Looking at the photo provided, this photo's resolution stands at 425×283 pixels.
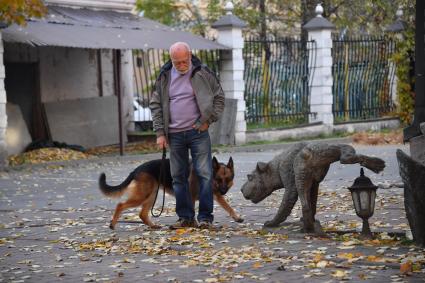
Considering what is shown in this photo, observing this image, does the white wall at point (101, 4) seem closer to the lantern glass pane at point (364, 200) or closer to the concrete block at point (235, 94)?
the concrete block at point (235, 94)

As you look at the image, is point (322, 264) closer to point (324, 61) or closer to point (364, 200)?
point (364, 200)

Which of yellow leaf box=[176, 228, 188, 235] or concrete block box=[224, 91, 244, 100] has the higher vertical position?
concrete block box=[224, 91, 244, 100]

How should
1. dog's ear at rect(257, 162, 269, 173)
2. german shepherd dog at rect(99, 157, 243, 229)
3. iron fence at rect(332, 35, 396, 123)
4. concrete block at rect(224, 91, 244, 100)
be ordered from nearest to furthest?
dog's ear at rect(257, 162, 269, 173) → german shepherd dog at rect(99, 157, 243, 229) → concrete block at rect(224, 91, 244, 100) → iron fence at rect(332, 35, 396, 123)

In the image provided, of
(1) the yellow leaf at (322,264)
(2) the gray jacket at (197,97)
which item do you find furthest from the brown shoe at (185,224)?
(1) the yellow leaf at (322,264)

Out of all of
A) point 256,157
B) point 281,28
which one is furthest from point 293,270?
point 281,28

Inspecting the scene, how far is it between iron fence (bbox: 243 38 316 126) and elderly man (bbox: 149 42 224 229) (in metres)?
14.8

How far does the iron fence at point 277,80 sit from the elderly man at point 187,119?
48.6ft

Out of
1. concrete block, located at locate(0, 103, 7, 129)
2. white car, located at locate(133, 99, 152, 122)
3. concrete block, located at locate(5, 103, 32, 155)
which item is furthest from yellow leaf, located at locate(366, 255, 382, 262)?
white car, located at locate(133, 99, 152, 122)

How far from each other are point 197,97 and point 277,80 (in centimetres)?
1574

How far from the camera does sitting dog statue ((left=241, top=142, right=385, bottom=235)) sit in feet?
29.5

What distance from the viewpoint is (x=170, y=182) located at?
11.0 metres

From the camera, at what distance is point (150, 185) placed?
35.7 ft

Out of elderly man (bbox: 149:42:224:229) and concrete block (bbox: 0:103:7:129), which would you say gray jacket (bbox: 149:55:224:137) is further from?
concrete block (bbox: 0:103:7:129)

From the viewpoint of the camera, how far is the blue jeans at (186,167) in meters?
10.5
